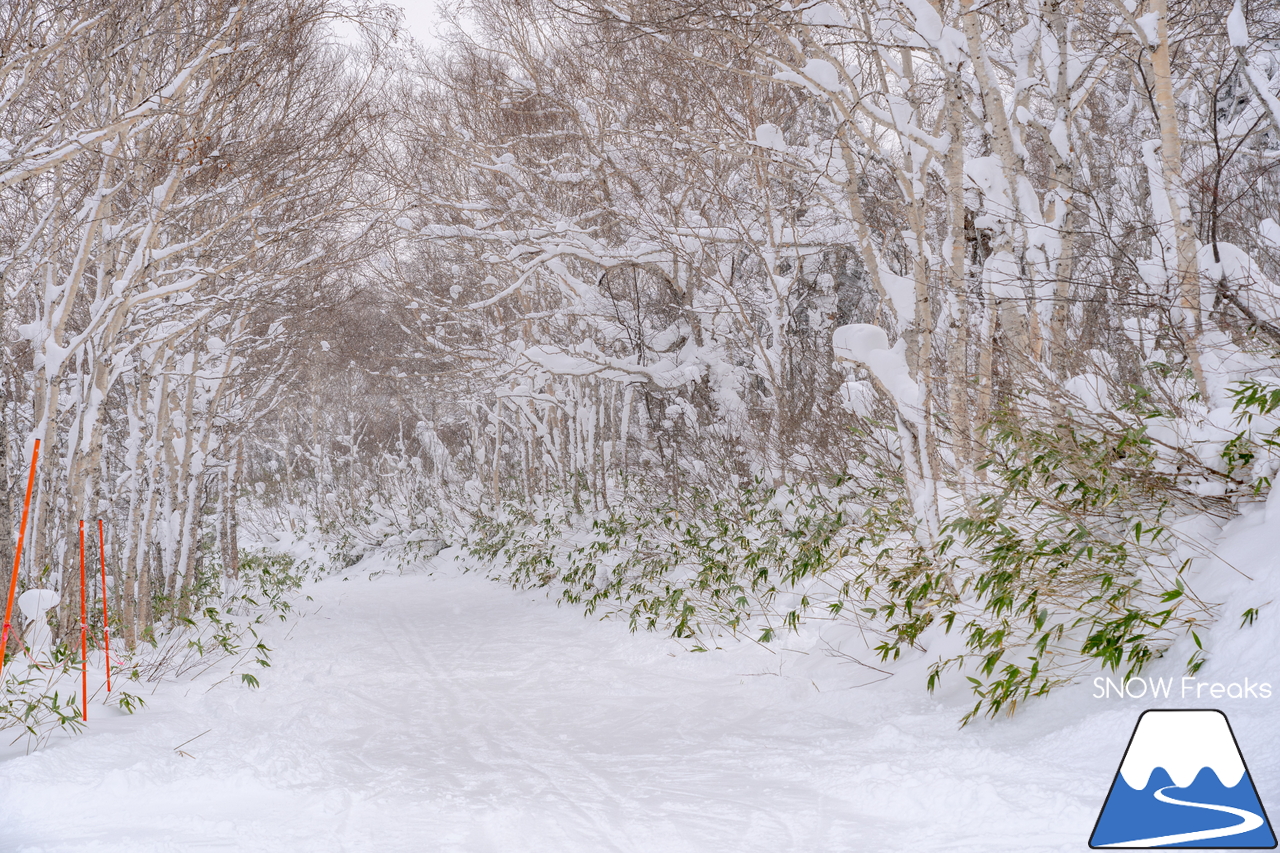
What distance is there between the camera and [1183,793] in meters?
2.63

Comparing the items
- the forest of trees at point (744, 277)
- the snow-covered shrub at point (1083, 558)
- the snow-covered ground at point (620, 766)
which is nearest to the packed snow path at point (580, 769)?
the snow-covered ground at point (620, 766)

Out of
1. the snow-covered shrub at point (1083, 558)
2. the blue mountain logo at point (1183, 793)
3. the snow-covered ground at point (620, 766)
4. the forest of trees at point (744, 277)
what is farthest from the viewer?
the forest of trees at point (744, 277)

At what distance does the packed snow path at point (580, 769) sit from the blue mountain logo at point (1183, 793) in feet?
0.34

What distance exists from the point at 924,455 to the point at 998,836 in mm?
2880

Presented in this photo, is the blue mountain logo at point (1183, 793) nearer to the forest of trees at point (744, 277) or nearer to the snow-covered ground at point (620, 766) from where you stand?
the snow-covered ground at point (620, 766)

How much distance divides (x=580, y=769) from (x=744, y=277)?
9.06 m

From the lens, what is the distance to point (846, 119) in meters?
5.59

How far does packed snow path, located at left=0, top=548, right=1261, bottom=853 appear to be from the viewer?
3068 mm

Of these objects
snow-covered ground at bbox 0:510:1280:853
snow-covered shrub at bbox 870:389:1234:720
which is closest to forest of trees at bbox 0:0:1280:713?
snow-covered shrub at bbox 870:389:1234:720

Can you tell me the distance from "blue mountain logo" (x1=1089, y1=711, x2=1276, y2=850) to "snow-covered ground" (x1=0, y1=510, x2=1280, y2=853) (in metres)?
0.07

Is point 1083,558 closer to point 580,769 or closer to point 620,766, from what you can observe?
point 620,766

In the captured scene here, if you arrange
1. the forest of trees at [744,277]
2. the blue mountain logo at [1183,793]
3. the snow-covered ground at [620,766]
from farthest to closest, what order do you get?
1. the forest of trees at [744,277]
2. the snow-covered ground at [620,766]
3. the blue mountain logo at [1183,793]

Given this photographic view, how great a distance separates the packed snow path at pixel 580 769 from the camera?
307 centimetres

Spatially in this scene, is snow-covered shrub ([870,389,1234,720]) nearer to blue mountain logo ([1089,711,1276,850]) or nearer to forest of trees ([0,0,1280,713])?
forest of trees ([0,0,1280,713])
